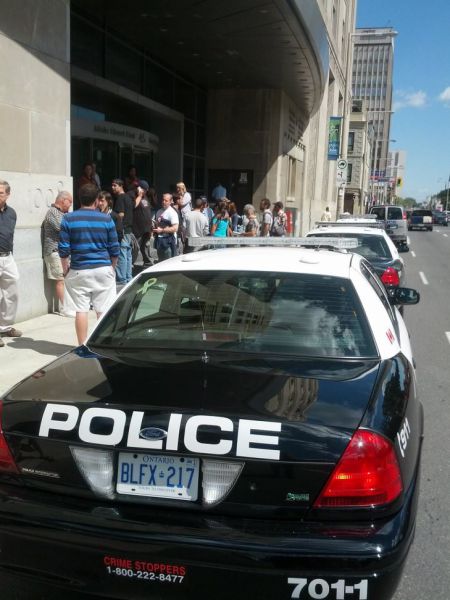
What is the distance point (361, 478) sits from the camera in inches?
87.7

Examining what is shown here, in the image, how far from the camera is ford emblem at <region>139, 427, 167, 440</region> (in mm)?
2281

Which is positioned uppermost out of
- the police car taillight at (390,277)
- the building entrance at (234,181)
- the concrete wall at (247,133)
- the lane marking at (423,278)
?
the concrete wall at (247,133)

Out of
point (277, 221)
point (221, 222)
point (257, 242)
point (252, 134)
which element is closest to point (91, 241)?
point (257, 242)

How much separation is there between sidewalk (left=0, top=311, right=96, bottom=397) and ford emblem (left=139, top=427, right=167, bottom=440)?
3.54 metres

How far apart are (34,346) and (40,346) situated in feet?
0.22

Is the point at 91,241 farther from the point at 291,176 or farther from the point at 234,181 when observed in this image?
the point at 291,176

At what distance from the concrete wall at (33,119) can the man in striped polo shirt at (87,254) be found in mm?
2107

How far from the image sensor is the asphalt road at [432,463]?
298 centimetres

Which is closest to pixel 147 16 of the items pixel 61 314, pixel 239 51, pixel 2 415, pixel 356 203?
pixel 239 51

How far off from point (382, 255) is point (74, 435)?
275 inches

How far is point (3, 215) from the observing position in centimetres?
659

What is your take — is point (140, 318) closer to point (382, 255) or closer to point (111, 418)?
point (111, 418)

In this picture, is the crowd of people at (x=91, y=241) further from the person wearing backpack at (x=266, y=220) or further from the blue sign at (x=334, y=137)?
the blue sign at (x=334, y=137)

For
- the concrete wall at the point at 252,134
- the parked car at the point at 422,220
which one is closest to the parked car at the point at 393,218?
the concrete wall at the point at 252,134
